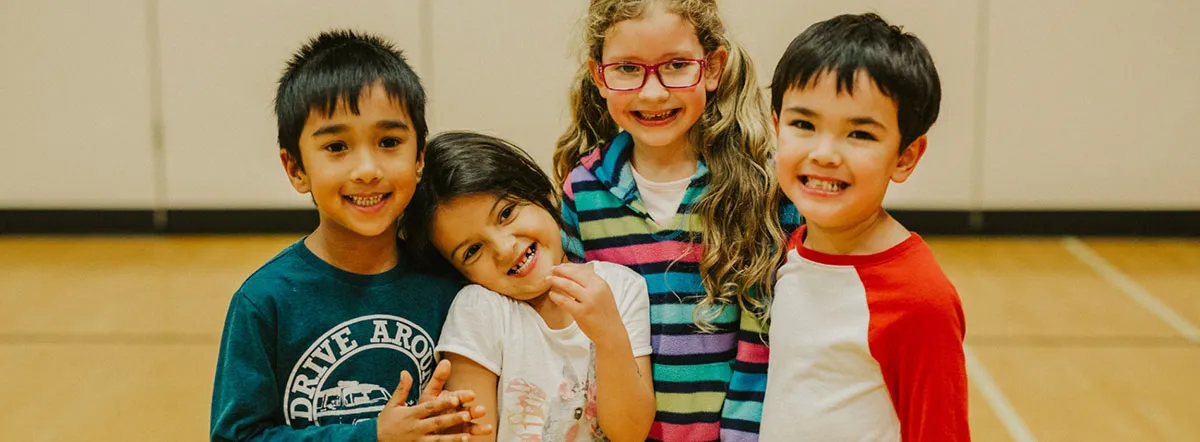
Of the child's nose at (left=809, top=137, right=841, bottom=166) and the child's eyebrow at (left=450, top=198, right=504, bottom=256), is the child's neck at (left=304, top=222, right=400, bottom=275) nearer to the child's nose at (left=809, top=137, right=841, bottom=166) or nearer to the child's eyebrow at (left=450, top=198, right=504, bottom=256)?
the child's eyebrow at (left=450, top=198, right=504, bottom=256)

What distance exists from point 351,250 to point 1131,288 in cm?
377

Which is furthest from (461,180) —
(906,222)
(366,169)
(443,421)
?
(906,222)

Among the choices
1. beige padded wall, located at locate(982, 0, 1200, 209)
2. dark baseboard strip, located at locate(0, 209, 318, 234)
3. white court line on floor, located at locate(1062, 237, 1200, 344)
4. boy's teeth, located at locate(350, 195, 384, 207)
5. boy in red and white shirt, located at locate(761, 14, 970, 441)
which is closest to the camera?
boy in red and white shirt, located at locate(761, 14, 970, 441)

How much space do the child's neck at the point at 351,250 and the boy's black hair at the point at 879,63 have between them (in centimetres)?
70

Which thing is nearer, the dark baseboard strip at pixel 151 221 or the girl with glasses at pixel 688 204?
the girl with glasses at pixel 688 204

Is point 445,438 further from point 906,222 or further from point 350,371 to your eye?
point 906,222

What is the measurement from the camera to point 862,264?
1.51 meters

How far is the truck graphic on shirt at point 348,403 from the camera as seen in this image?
1654 mm

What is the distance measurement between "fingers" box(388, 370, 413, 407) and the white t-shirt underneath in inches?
19.9

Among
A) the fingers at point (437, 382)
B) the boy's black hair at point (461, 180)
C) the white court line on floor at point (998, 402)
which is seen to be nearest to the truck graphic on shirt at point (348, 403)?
the fingers at point (437, 382)

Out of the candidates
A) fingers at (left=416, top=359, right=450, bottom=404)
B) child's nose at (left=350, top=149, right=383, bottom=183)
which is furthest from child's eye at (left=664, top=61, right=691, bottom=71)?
fingers at (left=416, top=359, right=450, bottom=404)

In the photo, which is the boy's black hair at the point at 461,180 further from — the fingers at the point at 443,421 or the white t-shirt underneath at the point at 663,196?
the fingers at the point at 443,421

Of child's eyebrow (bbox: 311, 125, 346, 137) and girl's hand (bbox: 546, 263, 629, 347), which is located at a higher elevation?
child's eyebrow (bbox: 311, 125, 346, 137)

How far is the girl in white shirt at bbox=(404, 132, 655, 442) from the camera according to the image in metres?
1.67
